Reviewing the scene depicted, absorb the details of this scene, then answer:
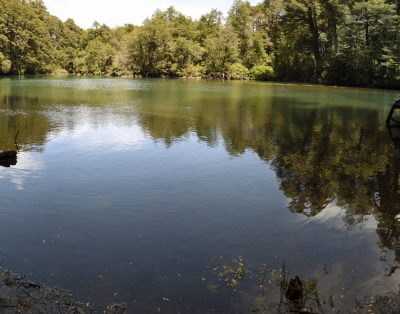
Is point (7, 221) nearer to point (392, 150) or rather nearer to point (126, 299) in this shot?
point (126, 299)

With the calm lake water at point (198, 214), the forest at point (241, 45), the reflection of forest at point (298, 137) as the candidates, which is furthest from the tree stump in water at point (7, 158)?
the forest at point (241, 45)

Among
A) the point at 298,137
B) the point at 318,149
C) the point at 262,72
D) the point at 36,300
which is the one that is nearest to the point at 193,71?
the point at 262,72

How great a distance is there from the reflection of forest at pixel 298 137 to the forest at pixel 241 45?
27.4 meters

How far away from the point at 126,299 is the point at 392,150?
748 inches

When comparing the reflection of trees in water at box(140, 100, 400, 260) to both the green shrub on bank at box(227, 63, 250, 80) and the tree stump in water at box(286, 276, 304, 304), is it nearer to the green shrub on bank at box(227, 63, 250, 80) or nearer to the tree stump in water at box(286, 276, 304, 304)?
the tree stump in water at box(286, 276, 304, 304)

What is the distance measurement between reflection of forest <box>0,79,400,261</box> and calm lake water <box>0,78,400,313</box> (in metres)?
0.11

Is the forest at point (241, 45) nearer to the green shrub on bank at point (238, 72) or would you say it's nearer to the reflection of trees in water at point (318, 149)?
the green shrub on bank at point (238, 72)

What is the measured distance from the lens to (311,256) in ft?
32.4

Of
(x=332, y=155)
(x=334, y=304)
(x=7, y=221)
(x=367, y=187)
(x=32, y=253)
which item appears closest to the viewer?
(x=334, y=304)

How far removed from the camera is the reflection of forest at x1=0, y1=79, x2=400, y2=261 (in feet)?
46.9

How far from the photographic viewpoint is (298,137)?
2564 cm

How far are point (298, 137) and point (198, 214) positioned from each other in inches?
583

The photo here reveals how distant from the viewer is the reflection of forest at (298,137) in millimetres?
14289

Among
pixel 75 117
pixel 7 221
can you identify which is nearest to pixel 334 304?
pixel 7 221
